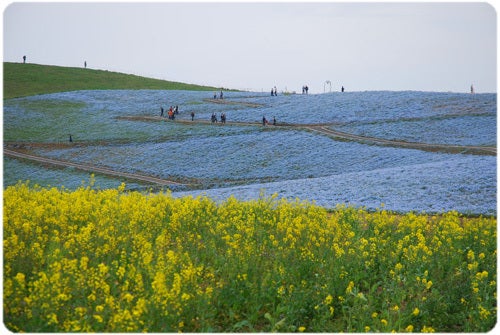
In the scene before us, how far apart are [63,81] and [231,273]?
97381mm

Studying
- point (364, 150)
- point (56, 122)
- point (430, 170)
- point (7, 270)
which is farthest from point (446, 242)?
point (56, 122)

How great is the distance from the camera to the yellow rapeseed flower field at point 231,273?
1161 centimetres

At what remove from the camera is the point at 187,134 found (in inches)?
2494

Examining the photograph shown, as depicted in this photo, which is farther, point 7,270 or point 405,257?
point 405,257

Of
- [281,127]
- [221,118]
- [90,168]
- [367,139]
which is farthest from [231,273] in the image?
[221,118]

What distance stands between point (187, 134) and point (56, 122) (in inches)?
689

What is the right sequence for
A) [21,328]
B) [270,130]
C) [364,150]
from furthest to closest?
[270,130] < [364,150] < [21,328]

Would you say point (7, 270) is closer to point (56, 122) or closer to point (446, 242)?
point (446, 242)

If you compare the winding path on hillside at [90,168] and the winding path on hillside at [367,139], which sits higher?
the winding path on hillside at [367,139]

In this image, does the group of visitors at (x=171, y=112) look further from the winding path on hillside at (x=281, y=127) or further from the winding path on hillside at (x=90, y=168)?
the winding path on hillside at (x=90, y=168)

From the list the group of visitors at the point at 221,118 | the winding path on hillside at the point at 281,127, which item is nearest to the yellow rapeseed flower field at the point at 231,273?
the winding path on hillside at the point at 281,127

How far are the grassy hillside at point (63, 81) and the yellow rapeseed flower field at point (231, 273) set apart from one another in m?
79.4

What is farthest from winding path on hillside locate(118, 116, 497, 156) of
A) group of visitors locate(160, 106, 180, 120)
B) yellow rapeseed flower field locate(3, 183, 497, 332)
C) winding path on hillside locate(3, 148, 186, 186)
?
yellow rapeseed flower field locate(3, 183, 497, 332)

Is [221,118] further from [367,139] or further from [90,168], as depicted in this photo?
[90,168]
